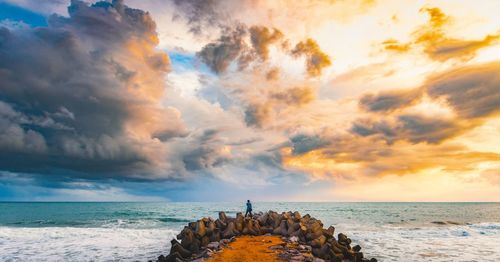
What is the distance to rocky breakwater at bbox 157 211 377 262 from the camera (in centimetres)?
1389

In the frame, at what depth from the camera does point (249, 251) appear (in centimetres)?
1465

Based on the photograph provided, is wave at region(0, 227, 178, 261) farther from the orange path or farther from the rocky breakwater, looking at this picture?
the orange path

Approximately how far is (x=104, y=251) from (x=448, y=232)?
27.3 meters

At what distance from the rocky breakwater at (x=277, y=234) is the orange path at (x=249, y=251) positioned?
1.17ft

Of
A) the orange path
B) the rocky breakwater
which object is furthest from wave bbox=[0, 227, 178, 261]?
the orange path

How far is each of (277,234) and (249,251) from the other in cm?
572

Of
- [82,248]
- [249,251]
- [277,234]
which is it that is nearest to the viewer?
[249,251]

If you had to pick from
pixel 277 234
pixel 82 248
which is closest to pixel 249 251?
pixel 277 234

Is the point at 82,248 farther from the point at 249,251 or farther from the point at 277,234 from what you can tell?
the point at 249,251

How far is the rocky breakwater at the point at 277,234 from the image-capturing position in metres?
13.9

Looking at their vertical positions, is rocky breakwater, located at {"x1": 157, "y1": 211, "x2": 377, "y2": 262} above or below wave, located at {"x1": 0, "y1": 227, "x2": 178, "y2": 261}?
above

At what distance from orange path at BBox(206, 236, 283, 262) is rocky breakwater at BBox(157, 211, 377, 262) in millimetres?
358

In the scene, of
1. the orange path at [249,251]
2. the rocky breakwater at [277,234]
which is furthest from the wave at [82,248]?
the orange path at [249,251]

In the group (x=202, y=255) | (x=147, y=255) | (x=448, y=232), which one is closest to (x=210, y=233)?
(x=147, y=255)
